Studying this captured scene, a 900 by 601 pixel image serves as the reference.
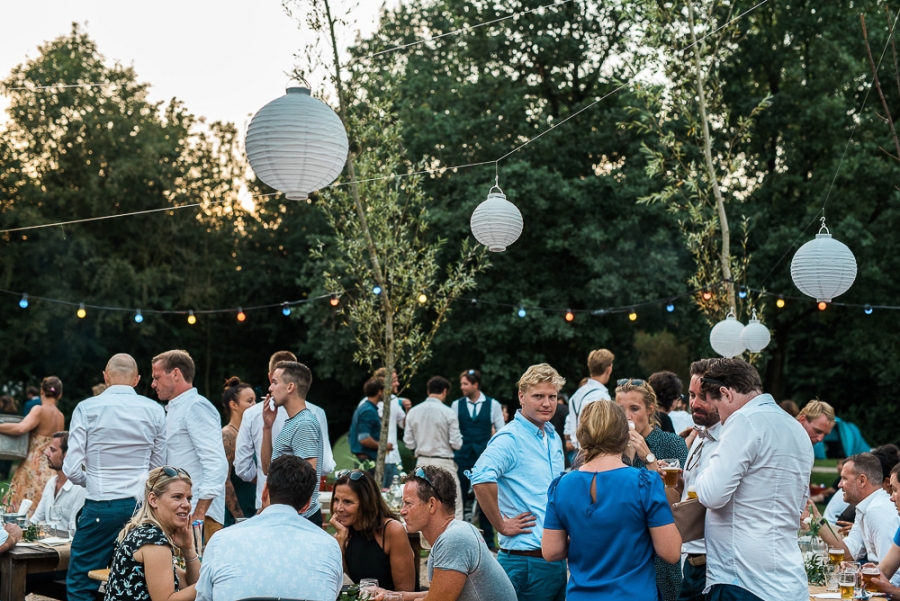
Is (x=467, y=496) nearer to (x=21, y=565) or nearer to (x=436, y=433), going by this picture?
(x=436, y=433)

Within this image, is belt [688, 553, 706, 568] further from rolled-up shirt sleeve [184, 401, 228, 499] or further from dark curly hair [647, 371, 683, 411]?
rolled-up shirt sleeve [184, 401, 228, 499]

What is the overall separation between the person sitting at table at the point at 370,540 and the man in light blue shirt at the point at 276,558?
1033 millimetres

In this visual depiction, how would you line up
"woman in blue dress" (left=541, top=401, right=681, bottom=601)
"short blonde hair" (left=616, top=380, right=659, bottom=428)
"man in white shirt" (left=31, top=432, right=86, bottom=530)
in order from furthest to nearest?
"man in white shirt" (left=31, top=432, right=86, bottom=530) → "short blonde hair" (left=616, top=380, right=659, bottom=428) → "woman in blue dress" (left=541, top=401, right=681, bottom=601)

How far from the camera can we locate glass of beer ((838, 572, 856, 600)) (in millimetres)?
3934

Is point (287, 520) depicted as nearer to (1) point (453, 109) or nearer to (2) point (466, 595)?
(2) point (466, 595)

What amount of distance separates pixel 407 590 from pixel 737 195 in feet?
51.2

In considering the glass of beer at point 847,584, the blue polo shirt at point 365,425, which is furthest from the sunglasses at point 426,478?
the blue polo shirt at point 365,425

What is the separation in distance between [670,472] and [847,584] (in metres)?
1.19

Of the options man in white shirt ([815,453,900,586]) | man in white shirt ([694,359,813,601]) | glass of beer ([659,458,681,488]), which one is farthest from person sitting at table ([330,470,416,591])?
man in white shirt ([815,453,900,586])

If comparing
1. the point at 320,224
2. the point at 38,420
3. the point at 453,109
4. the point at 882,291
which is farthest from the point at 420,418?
the point at 320,224

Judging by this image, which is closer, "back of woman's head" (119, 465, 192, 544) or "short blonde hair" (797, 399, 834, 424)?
"back of woman's head" (119, 465, 192, 544)

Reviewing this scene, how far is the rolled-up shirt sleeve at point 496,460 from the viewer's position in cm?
396

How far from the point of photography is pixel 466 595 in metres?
3.43

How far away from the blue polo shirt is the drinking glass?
256 inches
